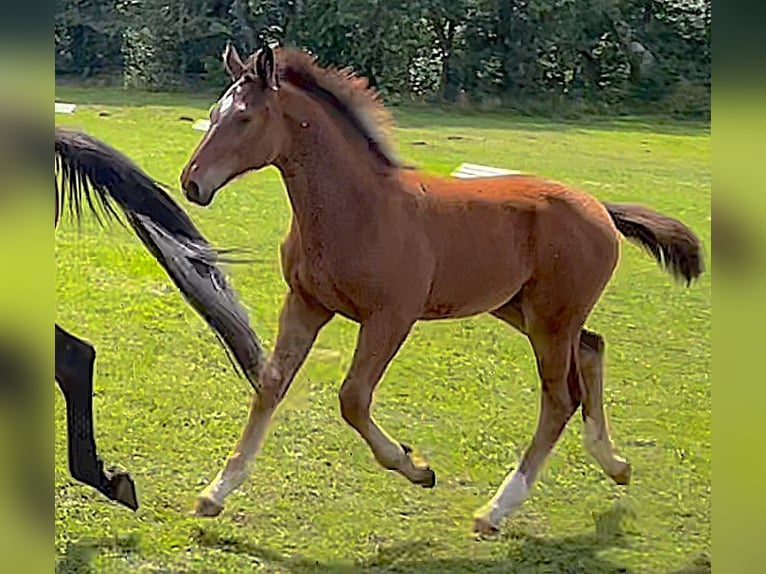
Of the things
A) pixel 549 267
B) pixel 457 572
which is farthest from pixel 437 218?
pixel 457 572

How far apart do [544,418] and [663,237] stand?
0.34 metres

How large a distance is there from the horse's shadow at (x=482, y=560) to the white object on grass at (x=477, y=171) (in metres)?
0.56

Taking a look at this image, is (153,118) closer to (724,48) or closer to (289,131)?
(289,131)

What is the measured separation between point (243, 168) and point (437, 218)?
0.30m

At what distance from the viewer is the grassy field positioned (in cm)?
177

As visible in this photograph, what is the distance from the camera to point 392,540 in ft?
5.93

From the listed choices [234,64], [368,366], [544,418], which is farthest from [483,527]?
[234,64]

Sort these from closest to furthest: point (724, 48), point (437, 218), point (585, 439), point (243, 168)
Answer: point (724, 48)
point (243, 168)
point (437, 218)
point (585, 439)

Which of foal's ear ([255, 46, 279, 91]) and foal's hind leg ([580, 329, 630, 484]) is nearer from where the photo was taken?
foal's ear ([255, 46, 279, 91])

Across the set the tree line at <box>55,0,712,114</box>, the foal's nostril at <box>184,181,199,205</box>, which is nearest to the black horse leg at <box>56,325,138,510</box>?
the foal's nostril at <box>184,181,199,205</box>

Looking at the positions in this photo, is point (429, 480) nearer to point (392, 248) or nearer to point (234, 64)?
point (392, 248)

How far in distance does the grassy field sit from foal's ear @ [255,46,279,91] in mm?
145

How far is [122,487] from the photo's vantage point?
70.3 inches

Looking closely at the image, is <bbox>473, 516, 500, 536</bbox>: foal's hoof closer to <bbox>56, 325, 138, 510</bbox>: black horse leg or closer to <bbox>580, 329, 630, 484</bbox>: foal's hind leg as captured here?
<bbox>580, 329, 630, 484</bbox>: foal's hind leg
